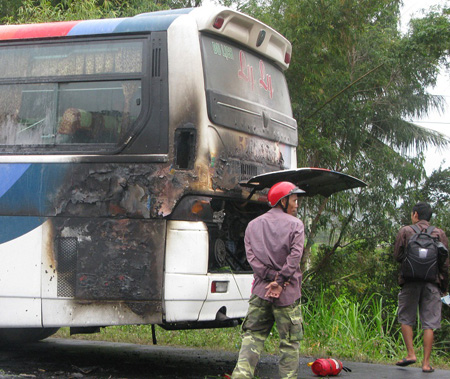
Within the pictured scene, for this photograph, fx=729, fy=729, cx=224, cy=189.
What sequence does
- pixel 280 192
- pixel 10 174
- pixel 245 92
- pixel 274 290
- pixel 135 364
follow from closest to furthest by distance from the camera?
pixel 274 290 → pixel 280 192 → pixel 10 174 → pixel 245 92 → pixel 135 364

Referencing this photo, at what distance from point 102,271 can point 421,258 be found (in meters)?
3.34

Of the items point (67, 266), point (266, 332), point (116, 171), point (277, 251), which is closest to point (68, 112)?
point (116, 171)

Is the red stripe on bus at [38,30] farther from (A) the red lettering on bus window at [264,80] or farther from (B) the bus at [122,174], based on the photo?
(A) the red lettering on bus window at [264,80]

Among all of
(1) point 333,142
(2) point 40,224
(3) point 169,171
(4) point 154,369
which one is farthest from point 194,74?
(1) point 333,142

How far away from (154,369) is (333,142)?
6935mm

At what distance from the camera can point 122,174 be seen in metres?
6.24

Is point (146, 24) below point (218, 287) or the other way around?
the other way around

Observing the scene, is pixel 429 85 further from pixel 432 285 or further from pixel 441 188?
pixel 432 285

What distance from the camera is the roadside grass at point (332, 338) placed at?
8.41 m

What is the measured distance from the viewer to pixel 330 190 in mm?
7473

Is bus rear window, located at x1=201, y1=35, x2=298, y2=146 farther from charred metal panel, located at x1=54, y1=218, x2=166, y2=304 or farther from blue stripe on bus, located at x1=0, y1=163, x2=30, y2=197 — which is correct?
blue stripe on bus, located at x1=0, y1=163, x2=30, y2=197

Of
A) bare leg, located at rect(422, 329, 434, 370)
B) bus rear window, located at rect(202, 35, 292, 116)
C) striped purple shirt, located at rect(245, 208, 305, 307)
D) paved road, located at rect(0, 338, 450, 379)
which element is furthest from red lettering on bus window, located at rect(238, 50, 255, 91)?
bare leg, located at rect(422, 329, 434, 370)

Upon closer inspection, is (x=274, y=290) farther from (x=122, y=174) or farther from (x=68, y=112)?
(x=68, y=112)

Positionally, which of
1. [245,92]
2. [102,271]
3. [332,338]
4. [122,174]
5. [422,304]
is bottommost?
[332,338]
